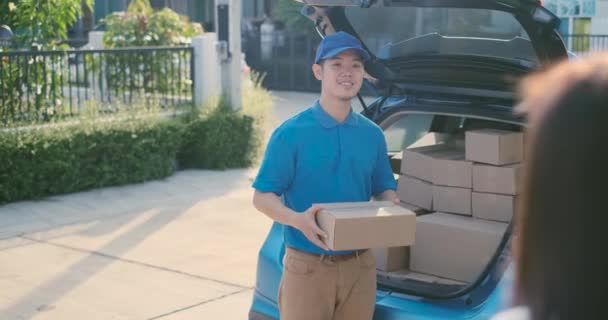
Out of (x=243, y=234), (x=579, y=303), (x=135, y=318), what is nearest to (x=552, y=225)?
(x=579, y=303)

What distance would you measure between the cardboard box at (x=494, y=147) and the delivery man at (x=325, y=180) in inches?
30.6

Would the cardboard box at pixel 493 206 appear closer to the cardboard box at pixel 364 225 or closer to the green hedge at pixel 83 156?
the cardboard box at pixel 364 225

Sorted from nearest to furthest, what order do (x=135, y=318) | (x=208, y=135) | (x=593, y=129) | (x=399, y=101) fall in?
(x=593, y=129) < (x=399, y=101) < (x=135, y=318) < (x=208, y=135)

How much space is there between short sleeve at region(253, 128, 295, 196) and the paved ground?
7.08ft

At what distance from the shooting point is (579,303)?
1.18 metres

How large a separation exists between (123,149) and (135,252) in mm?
2504

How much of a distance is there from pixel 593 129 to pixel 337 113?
7.33 feet

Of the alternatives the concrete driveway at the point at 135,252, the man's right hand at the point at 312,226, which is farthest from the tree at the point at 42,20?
the man's right hand at the point at 312,226

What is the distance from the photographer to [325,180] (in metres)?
3.37

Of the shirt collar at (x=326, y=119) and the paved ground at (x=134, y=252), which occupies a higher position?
the shirt collar at (x=326, y=119)

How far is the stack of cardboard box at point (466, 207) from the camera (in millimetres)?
3895

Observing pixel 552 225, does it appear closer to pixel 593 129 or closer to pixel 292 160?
pixel 593 129

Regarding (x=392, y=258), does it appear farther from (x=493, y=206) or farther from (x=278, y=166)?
(x=278, y=166)

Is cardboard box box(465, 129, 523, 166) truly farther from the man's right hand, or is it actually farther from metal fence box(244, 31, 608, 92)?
metal fence box(244, 31, 608, 92)
